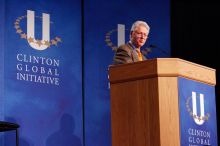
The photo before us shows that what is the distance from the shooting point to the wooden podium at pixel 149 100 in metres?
4.09

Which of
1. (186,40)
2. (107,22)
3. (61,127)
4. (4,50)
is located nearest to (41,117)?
(61,127)

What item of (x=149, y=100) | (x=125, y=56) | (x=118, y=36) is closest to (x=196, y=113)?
(x=149, y=100)

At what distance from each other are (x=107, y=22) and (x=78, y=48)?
537 millimetres

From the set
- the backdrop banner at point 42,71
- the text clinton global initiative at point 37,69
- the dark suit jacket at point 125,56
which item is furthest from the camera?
the text clinton global initiative at point 37,69

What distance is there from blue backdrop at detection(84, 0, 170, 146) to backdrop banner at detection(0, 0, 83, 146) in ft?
0.40

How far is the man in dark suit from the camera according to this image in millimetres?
4730

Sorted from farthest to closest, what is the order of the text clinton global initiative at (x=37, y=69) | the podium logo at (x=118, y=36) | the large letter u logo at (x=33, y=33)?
the podium logo at (x=118, y=36)
the large letter u logo at (x=33, y=33)
the text clinton global initiative at (x=37, y=69)

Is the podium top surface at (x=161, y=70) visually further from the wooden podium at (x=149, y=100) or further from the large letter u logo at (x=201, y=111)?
the large letter u logo at (x=201, y=111)

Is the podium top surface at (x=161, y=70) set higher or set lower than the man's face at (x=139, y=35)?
lower

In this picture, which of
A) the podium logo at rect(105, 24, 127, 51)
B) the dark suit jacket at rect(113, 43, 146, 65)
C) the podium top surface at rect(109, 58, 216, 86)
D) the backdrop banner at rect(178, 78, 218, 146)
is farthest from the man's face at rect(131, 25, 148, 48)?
the podium logo at rect(105, 24, 127, 51)

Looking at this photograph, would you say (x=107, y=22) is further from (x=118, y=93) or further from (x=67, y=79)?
(x=118, y=93)

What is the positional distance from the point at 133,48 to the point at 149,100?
0.83 m

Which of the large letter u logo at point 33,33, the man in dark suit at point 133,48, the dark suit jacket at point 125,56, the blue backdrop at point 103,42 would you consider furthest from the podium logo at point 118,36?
the dark suit jacket at point 125,56

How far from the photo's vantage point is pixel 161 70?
163 inches
